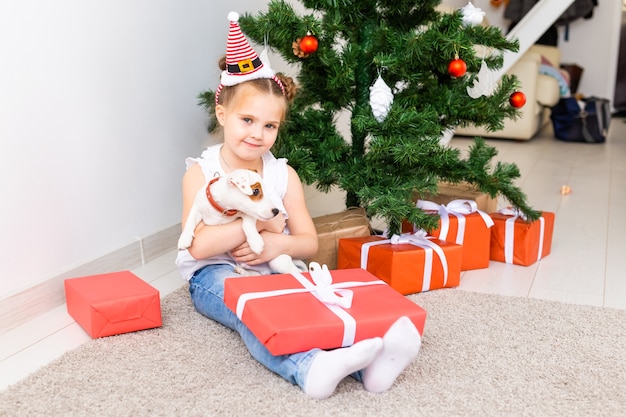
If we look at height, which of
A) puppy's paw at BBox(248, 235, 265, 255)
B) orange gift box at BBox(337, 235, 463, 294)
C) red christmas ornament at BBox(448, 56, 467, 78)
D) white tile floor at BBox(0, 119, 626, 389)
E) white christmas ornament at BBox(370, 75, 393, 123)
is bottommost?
white tile floor at BBox(0, 119, 626, 389)

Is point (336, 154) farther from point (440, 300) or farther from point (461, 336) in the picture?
point (461, 336)

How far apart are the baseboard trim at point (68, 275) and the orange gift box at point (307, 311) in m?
0.50

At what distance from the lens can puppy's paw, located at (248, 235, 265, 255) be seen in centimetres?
139

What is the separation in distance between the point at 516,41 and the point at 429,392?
0.97 m

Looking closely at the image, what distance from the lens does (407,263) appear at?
64.8 inches

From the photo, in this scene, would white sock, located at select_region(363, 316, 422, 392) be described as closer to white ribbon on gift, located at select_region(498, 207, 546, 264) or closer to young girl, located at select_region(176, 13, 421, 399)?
young girl, located at select_region(176, 13, 421, 399)

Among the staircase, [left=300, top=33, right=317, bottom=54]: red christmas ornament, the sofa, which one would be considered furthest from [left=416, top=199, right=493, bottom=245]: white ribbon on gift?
the sofa

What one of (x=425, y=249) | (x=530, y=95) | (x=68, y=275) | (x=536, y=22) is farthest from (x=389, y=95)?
(x=530, y=95)

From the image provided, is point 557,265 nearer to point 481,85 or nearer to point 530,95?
point 481,85

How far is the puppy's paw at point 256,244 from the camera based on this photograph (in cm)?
139

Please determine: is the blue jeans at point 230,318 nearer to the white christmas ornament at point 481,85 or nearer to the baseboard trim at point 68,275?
the baseboard trim at point 68,275

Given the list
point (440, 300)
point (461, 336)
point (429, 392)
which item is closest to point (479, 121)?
point (440, 300)

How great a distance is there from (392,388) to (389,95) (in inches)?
31.1

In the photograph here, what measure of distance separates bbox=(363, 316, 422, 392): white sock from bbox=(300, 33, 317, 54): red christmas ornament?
77 cm
